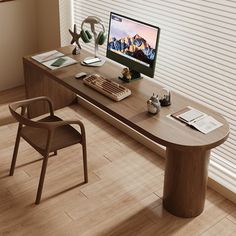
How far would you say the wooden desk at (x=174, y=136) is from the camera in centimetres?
260

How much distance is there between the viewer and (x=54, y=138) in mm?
3064

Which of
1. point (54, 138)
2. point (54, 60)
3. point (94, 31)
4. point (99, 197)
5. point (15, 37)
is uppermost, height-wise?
point (94, 31)

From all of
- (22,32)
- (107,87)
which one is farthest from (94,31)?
(22,32)

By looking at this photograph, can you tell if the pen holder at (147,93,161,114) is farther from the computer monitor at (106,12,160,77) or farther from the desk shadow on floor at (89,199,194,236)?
the desk shadow on floor at (89,199,194,236)

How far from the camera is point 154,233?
9.41 ft

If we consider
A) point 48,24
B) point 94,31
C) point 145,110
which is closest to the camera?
point 145,110

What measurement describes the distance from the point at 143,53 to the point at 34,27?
189 centimetres

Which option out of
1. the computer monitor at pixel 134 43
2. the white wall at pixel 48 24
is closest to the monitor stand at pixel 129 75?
the computer monitor at pixel 134 43

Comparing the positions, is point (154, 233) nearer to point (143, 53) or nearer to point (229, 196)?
point (229, 196)

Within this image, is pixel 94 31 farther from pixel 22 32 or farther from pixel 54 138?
pixel 22 32

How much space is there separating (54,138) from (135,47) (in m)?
0.88

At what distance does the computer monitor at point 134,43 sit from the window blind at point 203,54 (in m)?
0.33

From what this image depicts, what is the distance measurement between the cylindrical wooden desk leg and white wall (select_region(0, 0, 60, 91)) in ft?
6.84

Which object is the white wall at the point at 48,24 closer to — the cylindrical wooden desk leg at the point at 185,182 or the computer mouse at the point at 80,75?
the computer mouse at the point at 80,75
